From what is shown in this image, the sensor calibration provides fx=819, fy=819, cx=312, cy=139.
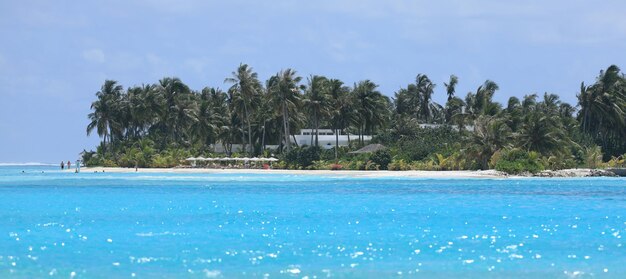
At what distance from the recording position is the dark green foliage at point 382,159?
7431 cm

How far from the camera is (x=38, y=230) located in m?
23.7

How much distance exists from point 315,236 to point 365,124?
7176cm

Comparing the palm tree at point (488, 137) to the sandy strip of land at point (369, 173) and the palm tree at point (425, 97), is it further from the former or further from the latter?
the palm tree at point (425, 97)

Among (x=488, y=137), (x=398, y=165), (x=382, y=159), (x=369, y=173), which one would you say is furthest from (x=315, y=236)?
(x=382, y=159)

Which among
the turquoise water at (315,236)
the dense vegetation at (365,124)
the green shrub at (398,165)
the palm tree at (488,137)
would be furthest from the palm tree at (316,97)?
the turquoise water at (315,236)

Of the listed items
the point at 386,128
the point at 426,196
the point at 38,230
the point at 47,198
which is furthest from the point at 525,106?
the point at 38,230

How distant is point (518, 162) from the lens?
6150 cm

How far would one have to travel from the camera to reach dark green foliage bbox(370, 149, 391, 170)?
2926 inches

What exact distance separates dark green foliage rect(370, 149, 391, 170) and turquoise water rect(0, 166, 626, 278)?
34104 millimetres

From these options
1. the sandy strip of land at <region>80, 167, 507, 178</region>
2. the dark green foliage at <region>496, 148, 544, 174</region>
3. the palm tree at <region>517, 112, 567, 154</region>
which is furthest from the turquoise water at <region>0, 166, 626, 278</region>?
the palm tree at <region>517, 112, 567, 154</region>

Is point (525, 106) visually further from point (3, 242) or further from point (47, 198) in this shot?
point (3, 242)

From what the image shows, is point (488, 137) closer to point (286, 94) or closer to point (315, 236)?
point (286, 94)

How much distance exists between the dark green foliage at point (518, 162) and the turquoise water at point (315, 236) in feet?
69.3

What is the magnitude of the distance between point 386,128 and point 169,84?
27.5m
